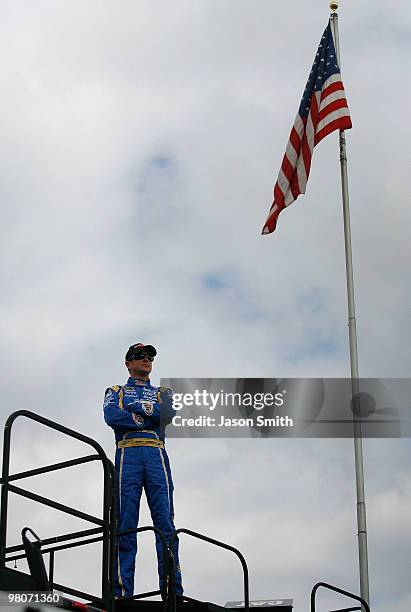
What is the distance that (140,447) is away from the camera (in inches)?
447

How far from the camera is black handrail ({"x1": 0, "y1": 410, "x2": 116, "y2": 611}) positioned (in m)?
8.05

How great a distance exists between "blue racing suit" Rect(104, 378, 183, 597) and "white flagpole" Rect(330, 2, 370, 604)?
3.50 m

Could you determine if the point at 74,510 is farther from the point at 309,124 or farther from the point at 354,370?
the point at 309,124

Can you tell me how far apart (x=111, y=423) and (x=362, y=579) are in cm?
426

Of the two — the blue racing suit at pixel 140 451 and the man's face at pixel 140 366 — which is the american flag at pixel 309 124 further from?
the blue racing suit at pixel 140 451

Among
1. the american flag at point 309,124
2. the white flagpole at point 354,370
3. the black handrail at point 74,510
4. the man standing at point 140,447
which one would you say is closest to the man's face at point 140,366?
the man standing at point 140,447

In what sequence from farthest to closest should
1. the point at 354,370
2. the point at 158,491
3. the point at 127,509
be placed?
the point at 354,370
the point at 158,491
the point at 127,509

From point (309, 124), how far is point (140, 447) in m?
7.32

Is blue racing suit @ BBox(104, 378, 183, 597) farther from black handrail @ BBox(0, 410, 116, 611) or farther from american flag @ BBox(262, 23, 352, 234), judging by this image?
american flag @ BBox(262, 23, 352, 234)

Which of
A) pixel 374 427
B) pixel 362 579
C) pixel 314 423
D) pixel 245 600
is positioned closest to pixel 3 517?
pixel 245 600

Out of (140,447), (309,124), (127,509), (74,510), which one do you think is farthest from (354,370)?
(74,510)

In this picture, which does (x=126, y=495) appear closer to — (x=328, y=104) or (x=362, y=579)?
(x=362, y=579)

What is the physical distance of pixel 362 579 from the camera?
13.9m

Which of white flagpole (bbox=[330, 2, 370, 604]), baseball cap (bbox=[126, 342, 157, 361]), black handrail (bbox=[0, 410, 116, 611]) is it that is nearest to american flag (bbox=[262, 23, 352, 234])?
white flagpole (bbox=[330, 2, 370, 604])
